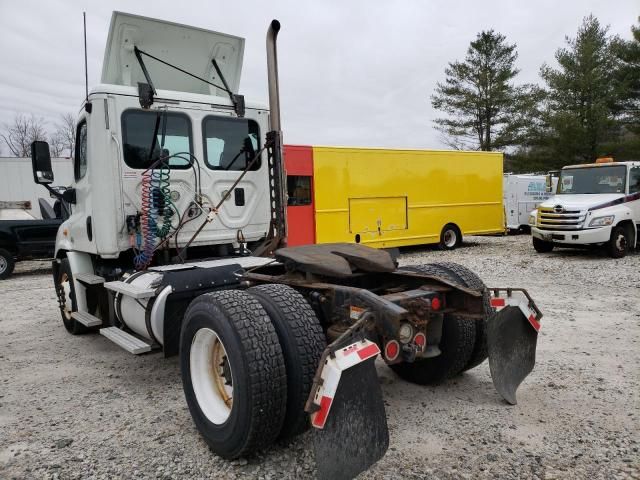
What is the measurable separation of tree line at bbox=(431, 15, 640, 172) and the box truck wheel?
15846 mm

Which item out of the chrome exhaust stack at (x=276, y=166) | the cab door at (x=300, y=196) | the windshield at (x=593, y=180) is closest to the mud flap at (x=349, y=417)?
the chrome exhaust stack at (x=276, y=166)

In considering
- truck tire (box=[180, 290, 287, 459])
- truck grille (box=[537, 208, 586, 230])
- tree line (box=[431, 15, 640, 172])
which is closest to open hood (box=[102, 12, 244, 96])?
truck tire (box=[180, 290, 287, 459])

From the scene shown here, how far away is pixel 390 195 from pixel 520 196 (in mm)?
7672

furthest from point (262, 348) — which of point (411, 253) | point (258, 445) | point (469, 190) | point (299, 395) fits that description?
point (469, 190)

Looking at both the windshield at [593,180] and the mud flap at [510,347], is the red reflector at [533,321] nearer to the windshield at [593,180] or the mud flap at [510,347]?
the mud flap at [510,347]

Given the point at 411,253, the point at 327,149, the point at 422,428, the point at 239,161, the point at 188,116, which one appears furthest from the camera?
the point at 411,253

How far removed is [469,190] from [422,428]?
41.4 feet

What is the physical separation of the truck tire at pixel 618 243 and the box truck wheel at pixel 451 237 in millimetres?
4255

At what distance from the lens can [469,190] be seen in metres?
14.9

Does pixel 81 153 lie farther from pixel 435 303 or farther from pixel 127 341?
pixel 435 303

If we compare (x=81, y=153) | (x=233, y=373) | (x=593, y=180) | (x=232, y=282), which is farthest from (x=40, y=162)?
Result: (x=593, y=180)

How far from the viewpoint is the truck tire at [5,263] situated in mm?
11375

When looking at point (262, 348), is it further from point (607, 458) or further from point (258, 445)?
point (607, 458)

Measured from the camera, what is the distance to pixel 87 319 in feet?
16.6
